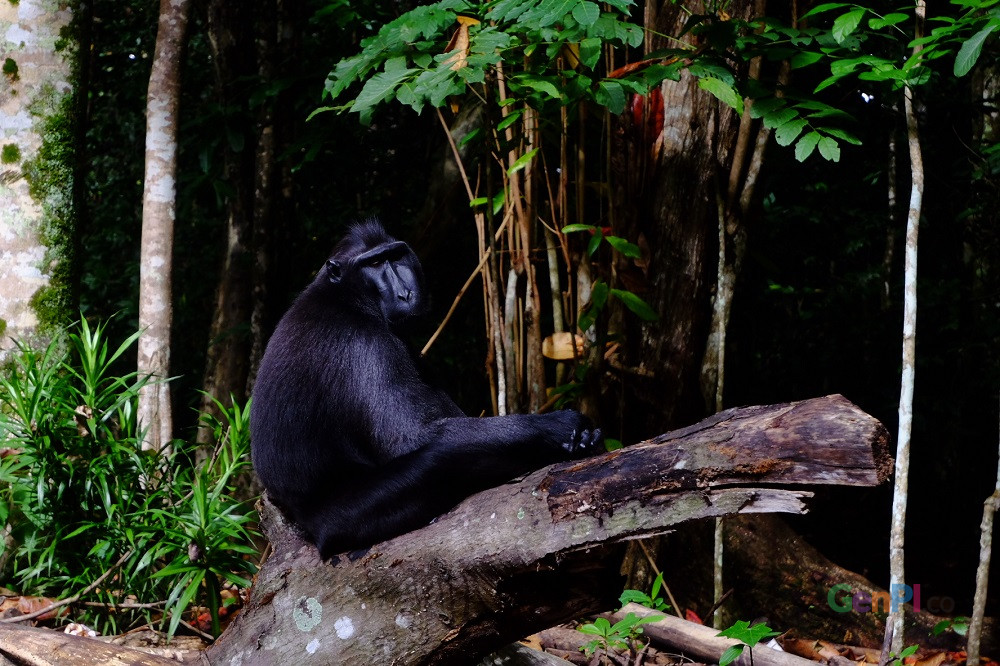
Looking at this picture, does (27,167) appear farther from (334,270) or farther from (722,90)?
(722,90)

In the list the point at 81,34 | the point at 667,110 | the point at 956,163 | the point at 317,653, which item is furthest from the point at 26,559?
the point at 956,163

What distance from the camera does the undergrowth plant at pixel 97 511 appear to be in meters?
4.20

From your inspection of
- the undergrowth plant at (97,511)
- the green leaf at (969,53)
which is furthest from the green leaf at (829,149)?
the undergrowth plant at (97,511)

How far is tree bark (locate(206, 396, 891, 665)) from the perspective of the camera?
7.62 feet

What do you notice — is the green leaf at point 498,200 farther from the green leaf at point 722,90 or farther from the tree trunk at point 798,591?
the tree trunk at point 798,591

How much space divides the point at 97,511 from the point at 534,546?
2800 millimetres

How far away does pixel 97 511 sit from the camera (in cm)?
445

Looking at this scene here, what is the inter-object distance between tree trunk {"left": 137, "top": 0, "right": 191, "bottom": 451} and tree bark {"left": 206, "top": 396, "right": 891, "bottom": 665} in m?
2.11

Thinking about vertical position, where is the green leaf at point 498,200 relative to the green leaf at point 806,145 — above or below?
below

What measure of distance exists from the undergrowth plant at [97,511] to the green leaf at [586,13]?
274cm

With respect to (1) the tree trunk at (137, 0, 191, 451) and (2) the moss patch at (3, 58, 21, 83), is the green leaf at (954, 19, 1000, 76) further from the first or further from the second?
(2) the moss patch at (3, 58, 21, 83)

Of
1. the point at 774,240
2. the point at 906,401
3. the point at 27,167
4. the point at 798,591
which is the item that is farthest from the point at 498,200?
the point at 774,240

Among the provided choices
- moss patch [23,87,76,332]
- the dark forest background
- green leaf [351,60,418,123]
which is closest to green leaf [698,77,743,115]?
green leaf [351,60,418,123]

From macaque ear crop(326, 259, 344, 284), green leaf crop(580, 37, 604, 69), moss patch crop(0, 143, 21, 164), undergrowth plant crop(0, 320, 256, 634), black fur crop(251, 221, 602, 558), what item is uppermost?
Answer: green leaf crop(580, 37, 604, 69)
